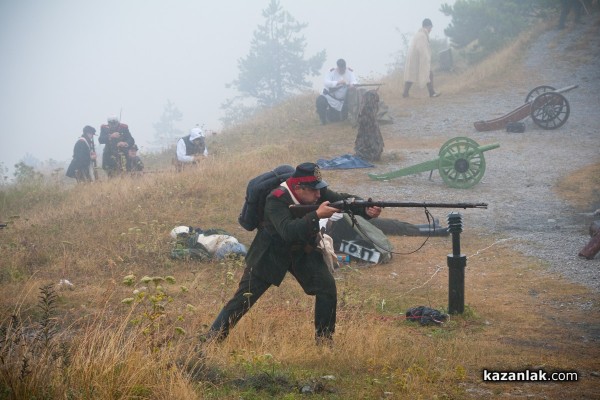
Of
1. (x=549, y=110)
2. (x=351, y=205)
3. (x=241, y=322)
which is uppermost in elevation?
(x=549, y=110)

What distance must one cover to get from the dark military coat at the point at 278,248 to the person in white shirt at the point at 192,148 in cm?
1037

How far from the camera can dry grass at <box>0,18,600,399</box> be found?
3.92 m

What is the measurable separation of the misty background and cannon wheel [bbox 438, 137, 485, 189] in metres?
74.2

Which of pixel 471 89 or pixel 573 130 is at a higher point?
pixel 471 89

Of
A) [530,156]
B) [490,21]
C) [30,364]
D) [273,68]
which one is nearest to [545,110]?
[530,156]

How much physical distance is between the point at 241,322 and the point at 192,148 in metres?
10.4

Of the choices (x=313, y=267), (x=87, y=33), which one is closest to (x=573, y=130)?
(x=313, y=267)

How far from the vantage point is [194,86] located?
11931 centimetres

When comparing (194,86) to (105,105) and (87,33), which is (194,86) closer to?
(105,105)

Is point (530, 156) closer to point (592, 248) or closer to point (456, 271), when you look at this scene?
point (592, 248)

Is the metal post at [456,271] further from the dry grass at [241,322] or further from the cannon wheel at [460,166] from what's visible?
the cannon wheel at [460,166]

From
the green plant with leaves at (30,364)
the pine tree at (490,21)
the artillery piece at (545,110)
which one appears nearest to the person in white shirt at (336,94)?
the artillery piece at (545,110)

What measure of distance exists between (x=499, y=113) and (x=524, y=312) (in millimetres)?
13647

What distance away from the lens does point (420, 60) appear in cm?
2080
